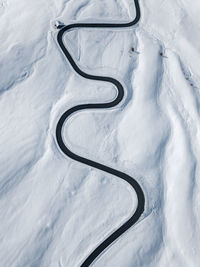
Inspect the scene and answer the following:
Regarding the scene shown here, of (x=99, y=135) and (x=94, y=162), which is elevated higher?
(x=99, y=135)

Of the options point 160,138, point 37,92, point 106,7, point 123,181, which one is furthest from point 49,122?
point 106,7

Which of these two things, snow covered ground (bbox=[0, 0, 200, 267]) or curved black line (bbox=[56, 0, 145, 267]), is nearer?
snow covered ground (bbox=[0, 0, 200, 267])

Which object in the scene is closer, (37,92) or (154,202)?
(154,202)

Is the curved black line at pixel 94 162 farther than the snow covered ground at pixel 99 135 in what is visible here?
Yes

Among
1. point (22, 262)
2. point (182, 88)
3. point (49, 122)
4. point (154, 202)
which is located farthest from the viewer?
point (182, 88)

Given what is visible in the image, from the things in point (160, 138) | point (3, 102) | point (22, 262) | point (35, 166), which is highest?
point (160, 138)

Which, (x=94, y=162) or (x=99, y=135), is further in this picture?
(x=99, y=135)

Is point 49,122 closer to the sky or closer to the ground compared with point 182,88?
closer to the ground

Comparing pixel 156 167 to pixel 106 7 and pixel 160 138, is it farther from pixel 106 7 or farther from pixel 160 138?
pixel 106 7
